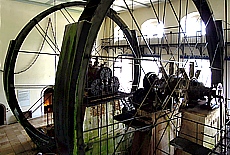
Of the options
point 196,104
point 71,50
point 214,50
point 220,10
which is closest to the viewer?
point 71,50

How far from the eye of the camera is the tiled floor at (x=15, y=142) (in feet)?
11.1

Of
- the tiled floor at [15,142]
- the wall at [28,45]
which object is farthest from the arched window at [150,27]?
the tiled floor at [15,142]

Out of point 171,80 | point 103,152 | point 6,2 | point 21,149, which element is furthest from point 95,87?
point 6,2

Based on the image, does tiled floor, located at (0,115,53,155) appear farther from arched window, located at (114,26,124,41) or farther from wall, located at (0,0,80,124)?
arched window, located at (114,26,124,41)

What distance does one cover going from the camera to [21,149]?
3475 mm

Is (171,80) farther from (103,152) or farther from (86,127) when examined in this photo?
(86,127)

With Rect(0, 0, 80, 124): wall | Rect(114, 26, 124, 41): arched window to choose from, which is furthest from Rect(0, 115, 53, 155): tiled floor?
Rect(114, 26, 124, 41): arched window

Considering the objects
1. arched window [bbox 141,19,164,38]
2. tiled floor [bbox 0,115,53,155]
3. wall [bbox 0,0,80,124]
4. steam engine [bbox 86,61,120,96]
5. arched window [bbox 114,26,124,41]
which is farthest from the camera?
arched window [bbox 114,26,124,41]

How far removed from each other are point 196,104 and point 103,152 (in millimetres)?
1202

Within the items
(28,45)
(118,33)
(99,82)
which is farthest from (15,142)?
(118,33)

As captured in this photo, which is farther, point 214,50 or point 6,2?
point 6,2

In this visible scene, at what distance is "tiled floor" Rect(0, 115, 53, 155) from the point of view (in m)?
3.38

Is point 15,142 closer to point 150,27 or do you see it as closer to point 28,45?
point 28,45

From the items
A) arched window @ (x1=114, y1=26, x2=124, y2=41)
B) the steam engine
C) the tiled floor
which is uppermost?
arched window @ (x1=114, y1=26, x2=124, y2=41)
